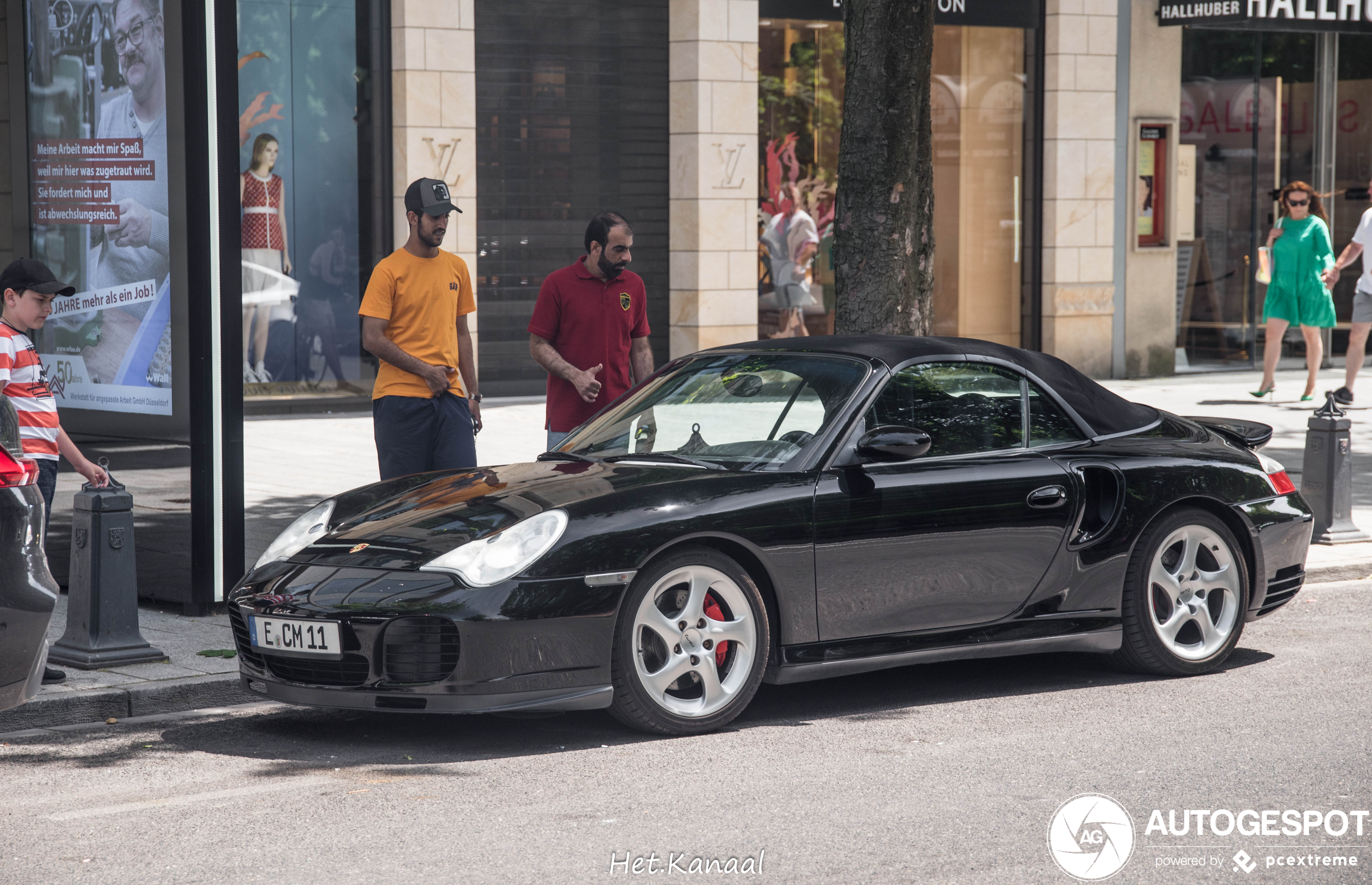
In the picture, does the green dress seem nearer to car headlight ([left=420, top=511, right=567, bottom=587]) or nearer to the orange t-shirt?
the orange t-shirt

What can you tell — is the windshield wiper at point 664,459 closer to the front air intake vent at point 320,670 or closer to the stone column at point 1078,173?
the front air intake vent at point 320,670

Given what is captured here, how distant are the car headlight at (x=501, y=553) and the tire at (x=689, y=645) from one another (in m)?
0.33

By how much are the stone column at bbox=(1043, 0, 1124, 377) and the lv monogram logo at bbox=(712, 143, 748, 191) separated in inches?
163

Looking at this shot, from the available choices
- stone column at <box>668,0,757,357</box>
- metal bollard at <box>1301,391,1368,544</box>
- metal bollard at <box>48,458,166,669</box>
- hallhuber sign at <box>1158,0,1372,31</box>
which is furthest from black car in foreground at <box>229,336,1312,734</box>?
hallhuber sign at <box>1158,0,1372,31</box>

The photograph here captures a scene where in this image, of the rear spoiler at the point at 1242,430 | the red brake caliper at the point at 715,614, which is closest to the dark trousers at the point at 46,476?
the red brake caliper at the point at 715,614

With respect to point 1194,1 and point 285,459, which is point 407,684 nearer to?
point 285,459

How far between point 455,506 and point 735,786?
1452 millimetres

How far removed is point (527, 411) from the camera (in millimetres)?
15812

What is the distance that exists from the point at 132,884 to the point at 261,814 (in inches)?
25.8

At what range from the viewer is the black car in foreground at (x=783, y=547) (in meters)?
5.45

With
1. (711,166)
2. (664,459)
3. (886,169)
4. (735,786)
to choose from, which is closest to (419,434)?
(664,459)

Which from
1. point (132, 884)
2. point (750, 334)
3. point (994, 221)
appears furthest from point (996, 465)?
point (994, 221)

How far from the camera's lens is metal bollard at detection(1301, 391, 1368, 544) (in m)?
9.73

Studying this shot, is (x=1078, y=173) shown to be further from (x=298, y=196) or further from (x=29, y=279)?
(x=29, y=279)
